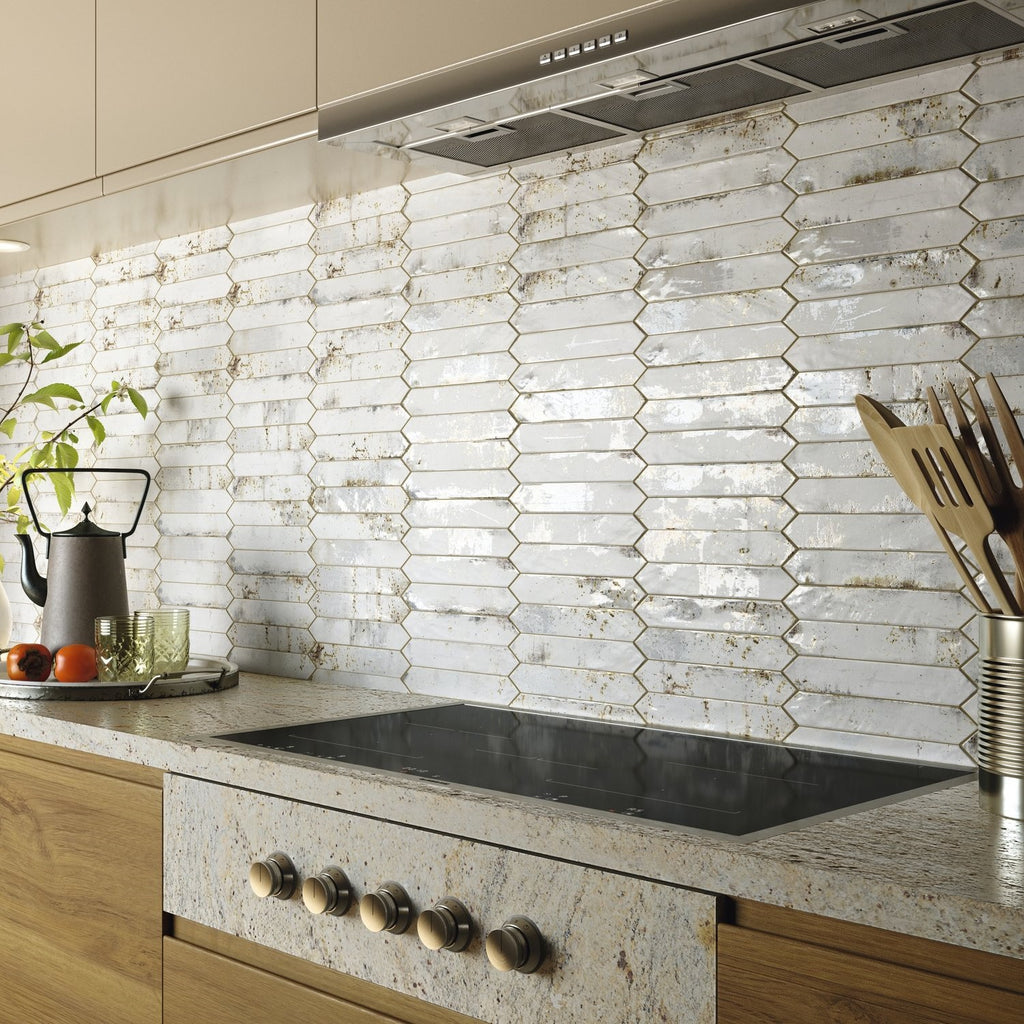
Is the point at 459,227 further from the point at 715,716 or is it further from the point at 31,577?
the point at 31,577

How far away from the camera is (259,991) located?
4.78 ft

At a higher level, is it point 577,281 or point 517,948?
point 577,281

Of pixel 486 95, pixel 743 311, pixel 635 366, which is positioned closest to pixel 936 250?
A: pixel 743 311

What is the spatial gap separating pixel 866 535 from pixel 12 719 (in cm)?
132

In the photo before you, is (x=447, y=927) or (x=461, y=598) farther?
(x=461, y=598)

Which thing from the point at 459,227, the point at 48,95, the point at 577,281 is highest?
the point at 48,95

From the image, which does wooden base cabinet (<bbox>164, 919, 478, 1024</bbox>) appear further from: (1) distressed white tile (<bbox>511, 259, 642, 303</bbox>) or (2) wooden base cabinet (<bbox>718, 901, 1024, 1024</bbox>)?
(1) distressed white tile (<bbox>511, 259, 642, 303</bbox>)

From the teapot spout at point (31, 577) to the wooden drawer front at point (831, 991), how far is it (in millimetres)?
1791

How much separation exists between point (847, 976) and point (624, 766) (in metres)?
0.54

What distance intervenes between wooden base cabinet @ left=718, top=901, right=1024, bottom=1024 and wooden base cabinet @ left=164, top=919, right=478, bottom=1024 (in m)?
0.36

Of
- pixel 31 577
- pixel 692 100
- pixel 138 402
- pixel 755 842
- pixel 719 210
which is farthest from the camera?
pixel 138 402

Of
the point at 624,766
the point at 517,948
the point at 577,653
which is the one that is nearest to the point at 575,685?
the point at 577,653

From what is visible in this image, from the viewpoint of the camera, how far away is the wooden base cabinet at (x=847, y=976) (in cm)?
88

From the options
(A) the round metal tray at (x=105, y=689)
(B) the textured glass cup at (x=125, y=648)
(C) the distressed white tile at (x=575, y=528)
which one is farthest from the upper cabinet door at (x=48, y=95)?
(C) the distressed white tile at (x=575, y=528)
